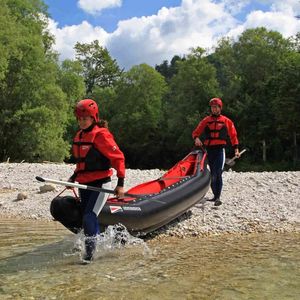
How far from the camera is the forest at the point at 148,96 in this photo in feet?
97.6

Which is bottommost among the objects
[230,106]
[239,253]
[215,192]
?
[239,253]

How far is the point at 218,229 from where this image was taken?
763 cm

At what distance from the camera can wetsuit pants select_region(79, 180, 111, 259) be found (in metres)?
5.29

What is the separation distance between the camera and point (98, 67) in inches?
2272

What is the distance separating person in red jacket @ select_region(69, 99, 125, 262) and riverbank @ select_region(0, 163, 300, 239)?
212cm

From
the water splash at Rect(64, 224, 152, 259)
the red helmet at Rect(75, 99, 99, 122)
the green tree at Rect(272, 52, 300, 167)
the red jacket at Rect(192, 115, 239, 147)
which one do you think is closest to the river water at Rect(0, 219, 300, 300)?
the water splash at Rect(64, 224, 152, 259)

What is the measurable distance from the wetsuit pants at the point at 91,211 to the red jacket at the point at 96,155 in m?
0.14

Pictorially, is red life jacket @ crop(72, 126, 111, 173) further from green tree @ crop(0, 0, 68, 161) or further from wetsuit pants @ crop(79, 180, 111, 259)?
green tree @ crop(0, 0, 68, 161)

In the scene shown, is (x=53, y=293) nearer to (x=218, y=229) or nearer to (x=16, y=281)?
(x=16, y=281)

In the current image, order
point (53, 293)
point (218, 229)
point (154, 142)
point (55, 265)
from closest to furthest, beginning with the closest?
1. point (53, 293)
2. point (55, 265)
3. point (218, 229)
4. point (154, 142)

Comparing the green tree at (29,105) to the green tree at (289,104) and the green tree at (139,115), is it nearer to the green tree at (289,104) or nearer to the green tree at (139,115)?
the green tree at (289,104)

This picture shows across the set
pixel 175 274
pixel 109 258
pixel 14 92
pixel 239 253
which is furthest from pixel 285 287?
pixel 14 92

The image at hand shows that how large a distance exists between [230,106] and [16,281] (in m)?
38.2

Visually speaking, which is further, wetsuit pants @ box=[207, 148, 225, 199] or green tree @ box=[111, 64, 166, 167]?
green tree @ box=[111, 64, 166, 167]
